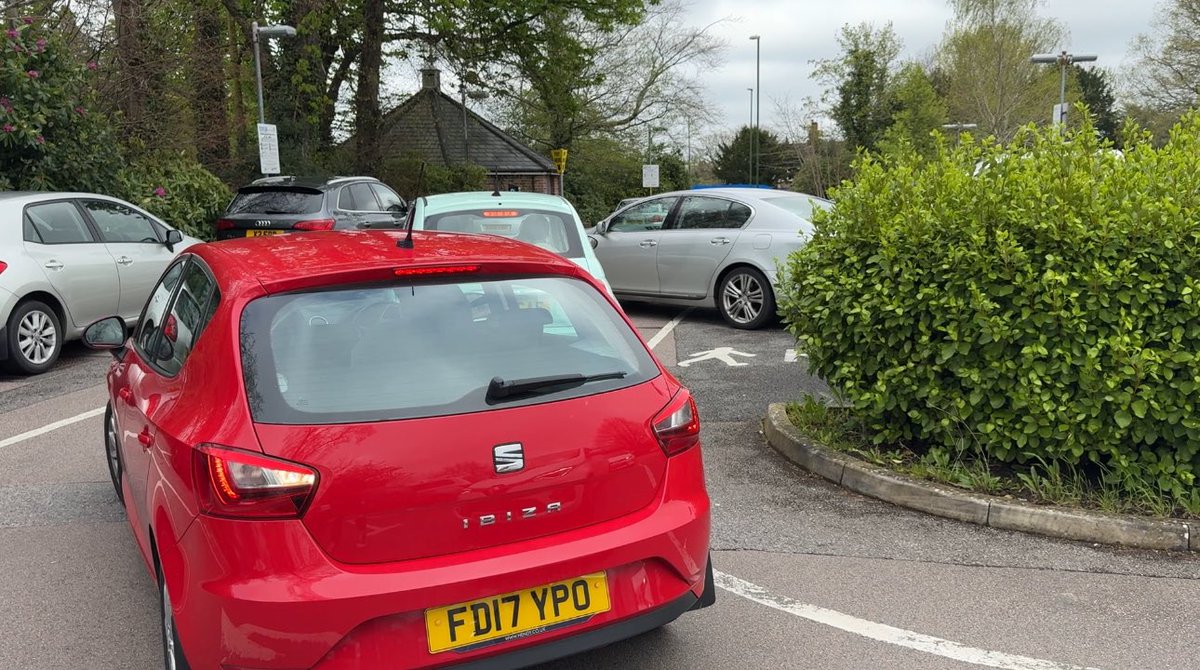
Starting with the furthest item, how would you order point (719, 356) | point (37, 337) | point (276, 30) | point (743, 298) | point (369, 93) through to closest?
1. point (369, 93)
2. point (276, 30)
3. point (743, 298)
4. point (719, 356)
5. point (37, 337)

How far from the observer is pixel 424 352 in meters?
2.86

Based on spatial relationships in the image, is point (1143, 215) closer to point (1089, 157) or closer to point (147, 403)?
point (1089, 157)

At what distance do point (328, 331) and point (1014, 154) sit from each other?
399 cm

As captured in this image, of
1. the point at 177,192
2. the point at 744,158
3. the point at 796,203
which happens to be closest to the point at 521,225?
the point at 796,203

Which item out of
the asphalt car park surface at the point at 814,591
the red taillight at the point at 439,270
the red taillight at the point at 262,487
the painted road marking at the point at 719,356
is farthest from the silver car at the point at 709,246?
the red taillight at the point at 262,487

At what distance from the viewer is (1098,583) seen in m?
3.96

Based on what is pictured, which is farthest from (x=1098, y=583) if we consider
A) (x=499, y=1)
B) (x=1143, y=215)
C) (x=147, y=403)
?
(x=499, y=1)

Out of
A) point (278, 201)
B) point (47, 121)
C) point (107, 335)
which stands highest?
point (47, 121)

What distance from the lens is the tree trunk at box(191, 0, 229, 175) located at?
1939cm

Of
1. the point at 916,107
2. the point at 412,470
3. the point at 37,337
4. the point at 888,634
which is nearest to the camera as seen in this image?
the point at 412,470

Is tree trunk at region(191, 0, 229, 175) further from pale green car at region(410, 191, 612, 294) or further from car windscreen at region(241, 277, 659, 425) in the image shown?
car windscreen at region(241, 277, 659, 425)

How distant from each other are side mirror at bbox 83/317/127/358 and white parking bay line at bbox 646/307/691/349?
18.2 ft

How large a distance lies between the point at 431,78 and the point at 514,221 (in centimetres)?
2639

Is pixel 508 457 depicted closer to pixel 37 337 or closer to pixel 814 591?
pixel 814 591
